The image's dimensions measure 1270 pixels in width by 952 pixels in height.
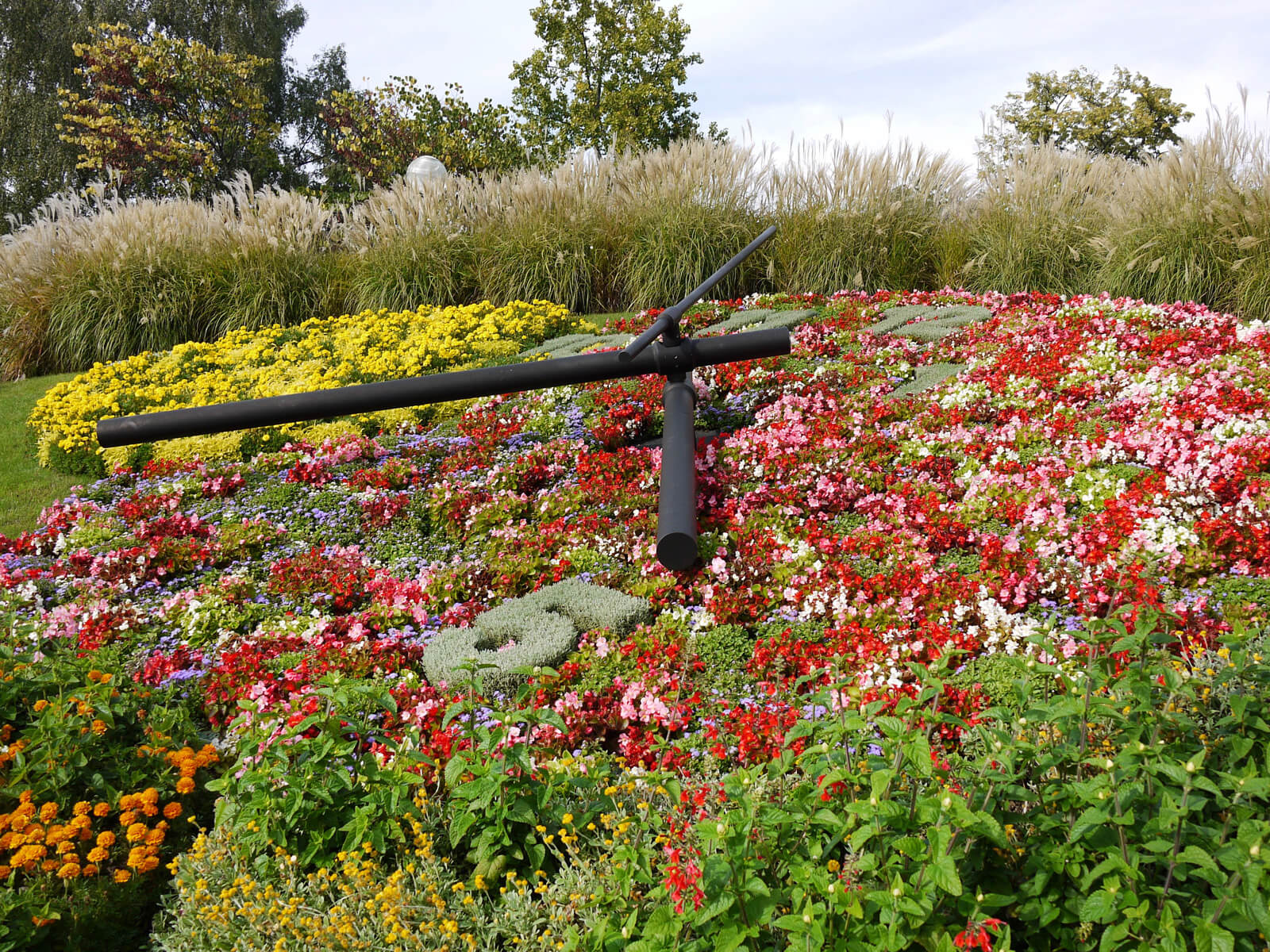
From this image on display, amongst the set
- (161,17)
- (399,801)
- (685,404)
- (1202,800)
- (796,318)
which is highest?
(161,17)

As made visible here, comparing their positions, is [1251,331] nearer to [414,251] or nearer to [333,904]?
[333,904]

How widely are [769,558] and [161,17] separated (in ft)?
133

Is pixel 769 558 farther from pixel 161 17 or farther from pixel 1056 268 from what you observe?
pixel 161 17

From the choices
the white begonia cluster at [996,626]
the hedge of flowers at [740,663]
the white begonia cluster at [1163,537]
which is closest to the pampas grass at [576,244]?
the hedge of flowers at [740,663]

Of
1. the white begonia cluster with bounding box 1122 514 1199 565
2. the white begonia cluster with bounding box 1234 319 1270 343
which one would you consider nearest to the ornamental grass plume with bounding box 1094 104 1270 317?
the white begonia cluster with bounding box 1234 319 1270 343

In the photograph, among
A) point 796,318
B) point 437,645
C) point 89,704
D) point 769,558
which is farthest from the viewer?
point 796,318

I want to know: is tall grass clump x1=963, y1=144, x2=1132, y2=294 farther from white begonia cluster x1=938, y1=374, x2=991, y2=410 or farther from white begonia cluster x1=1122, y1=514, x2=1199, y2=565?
white begonia cluster x1=1122, y1=514, x2=1199, y2=565

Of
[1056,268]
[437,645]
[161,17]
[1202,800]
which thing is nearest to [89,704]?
[437,645]

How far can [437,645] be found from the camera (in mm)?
3158

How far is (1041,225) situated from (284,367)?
24.1 ft

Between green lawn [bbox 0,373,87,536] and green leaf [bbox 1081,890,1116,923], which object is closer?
green leaf [bbox 1081,890,1116,923]

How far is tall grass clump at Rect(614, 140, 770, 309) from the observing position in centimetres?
872

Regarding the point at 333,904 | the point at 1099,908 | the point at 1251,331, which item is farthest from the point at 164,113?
the point at 1099,908

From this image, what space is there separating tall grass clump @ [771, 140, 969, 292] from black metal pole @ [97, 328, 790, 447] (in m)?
5.50
